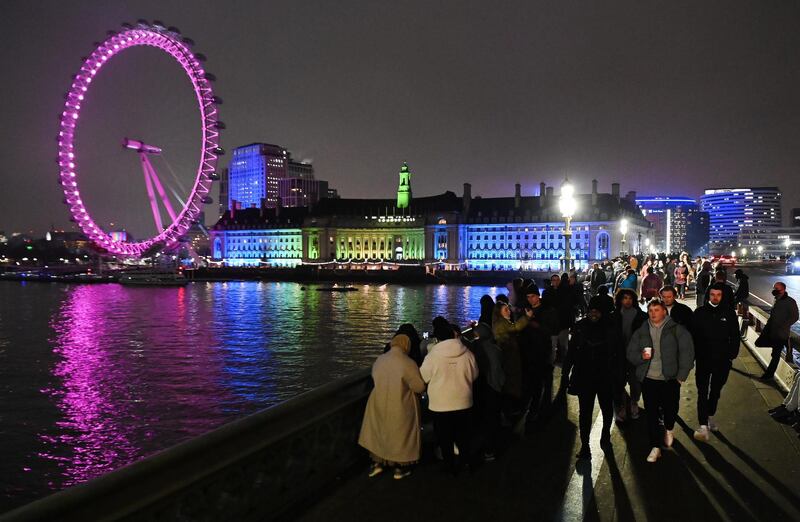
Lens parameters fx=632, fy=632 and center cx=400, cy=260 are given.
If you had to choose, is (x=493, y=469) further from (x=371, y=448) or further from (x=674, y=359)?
(x=674, y=359)

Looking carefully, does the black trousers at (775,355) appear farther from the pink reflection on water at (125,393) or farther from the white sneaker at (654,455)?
the pink reflection on water at (125,393)

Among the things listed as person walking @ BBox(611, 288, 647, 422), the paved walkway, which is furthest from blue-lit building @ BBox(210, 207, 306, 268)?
the paved walkway

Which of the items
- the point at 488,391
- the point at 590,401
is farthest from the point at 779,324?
the point at 488,391

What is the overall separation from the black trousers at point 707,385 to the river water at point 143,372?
22.0 ft

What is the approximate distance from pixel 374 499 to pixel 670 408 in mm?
3899

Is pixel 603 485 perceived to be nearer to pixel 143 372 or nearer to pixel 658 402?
pixel 658 402

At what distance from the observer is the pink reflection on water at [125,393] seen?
15.7 m

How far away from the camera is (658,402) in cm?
786

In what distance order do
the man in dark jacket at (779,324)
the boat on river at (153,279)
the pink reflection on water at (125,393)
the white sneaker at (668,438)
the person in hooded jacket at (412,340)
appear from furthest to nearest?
the boat on river at (153,279) → the pink reflection on water at (125,393) → the man in dark jacket at (779,324) → the white sneaker at (668,438) → the person in hooded jacket at (412,340)

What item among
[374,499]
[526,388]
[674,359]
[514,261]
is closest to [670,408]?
[674,359]

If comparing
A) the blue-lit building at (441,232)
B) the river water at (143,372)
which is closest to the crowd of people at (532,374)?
the river water at (143,372)

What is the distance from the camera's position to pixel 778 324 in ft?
38.4

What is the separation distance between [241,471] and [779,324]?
1040 cm

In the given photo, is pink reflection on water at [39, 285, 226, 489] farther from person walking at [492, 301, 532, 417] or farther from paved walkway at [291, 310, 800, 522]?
person walking at [492, 301, 532, 417]
